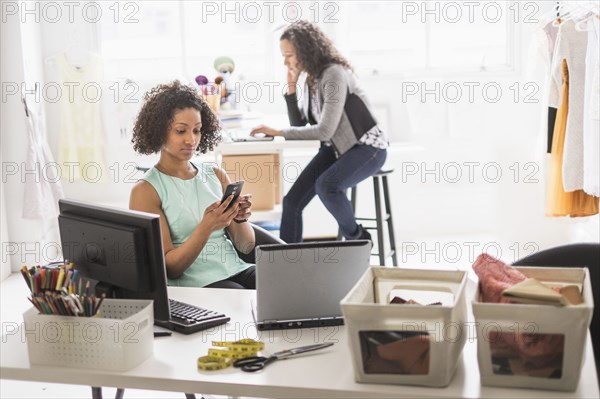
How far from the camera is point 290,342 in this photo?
1.96 metres

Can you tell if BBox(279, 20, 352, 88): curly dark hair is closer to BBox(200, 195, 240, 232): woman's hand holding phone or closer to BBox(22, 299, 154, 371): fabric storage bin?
BBox(200, 195, 240, 232): woman's hand holding phone

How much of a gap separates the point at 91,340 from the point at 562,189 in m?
3.29

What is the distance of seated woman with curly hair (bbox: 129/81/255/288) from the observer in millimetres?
2680

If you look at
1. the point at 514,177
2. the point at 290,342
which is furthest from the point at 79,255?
the point at 514,177

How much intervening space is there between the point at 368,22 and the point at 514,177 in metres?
1.50

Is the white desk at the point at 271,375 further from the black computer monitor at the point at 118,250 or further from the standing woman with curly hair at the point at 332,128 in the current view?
the standing woman with curly hair at the point at 332,128

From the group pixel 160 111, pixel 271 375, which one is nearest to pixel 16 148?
pixel 160 111

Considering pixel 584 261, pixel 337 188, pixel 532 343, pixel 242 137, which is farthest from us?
pixel 337 188

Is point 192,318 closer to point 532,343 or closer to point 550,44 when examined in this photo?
point 532,343

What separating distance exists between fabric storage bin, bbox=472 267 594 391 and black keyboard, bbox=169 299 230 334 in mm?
689

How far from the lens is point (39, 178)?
16.4 feet

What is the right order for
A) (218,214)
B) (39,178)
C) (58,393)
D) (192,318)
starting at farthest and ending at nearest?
(39,178), (58,393), (218,214), (192,318)

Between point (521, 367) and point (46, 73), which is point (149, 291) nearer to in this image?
point (521, 367)

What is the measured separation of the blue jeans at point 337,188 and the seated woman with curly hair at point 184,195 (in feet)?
4.81
